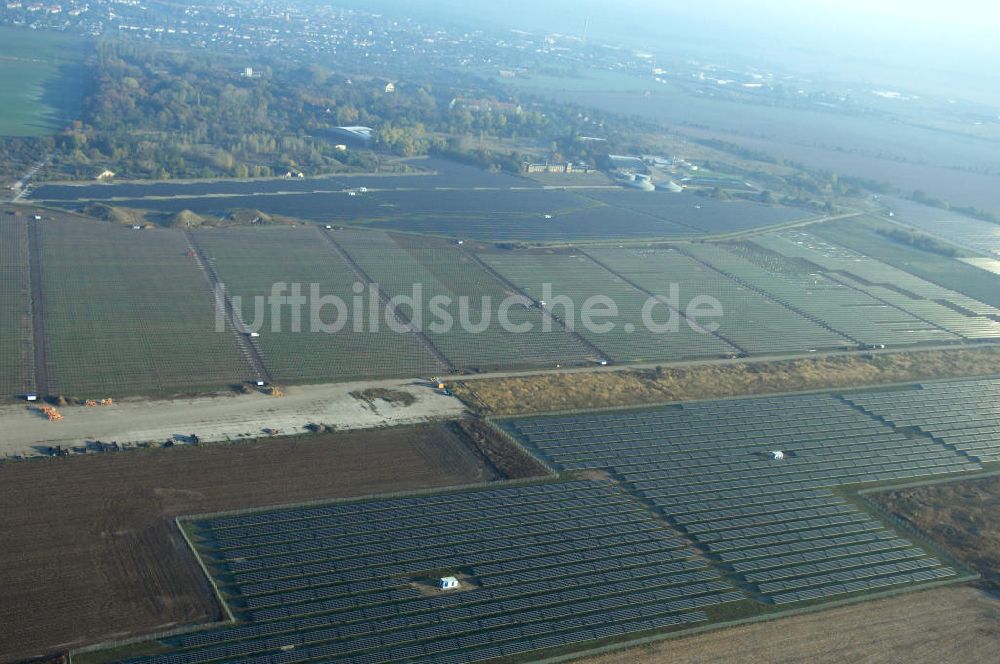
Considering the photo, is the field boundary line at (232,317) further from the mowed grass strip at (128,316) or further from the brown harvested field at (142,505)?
the brown harvested field at (142,505)

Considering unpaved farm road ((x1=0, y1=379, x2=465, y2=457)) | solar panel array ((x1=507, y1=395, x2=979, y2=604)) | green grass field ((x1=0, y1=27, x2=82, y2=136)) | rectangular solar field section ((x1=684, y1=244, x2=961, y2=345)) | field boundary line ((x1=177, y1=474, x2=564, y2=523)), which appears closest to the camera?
field boundary line ((x1=177, y1=474, x2=564, y2=523))

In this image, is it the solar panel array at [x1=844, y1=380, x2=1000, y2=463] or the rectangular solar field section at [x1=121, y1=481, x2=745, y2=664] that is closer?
the rectangular solar field section at [x1=121, y1=481, x2=745, y2=664]

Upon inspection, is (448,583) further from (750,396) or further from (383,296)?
(383,296)

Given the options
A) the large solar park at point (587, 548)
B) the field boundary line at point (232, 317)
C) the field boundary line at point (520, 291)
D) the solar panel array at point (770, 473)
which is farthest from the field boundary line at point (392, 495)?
the field boundary line at point (520, 291)

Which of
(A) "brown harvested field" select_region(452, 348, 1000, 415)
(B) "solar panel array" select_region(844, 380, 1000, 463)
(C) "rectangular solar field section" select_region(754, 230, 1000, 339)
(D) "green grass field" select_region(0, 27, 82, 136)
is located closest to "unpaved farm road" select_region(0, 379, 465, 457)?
(A) "brown harvested field" select_region(452, 348, 1000, 415)

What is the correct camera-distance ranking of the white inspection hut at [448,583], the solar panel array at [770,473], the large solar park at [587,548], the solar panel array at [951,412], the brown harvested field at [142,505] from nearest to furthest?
the brown harvested field at [142,505]
the large solar park at [587,548]
the white inspection hut at [448,583]
the solar panel array at [770,473]
the solar panel array at [951,412]

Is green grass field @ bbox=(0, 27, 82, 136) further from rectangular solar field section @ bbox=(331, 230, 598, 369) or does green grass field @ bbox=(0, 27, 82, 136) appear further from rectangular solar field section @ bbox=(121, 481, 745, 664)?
rectangular solar field section @ bbox=(121, 481, 745, 664)
